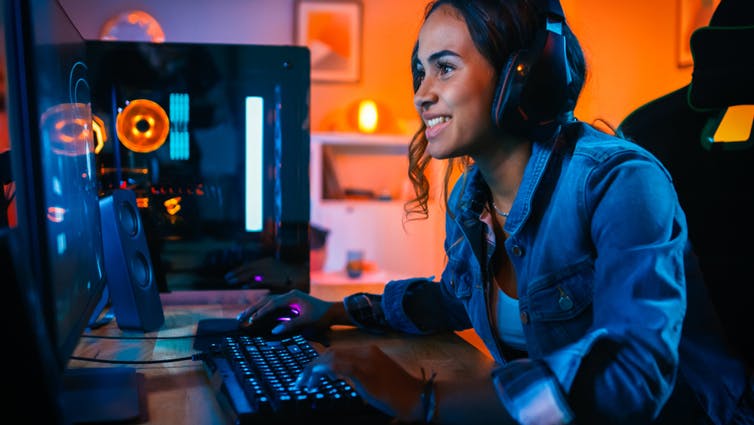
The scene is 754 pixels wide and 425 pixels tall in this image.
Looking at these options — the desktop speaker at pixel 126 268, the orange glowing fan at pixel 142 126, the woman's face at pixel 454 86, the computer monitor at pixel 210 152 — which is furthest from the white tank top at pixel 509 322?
the orange glowing fan at pixel 142 126

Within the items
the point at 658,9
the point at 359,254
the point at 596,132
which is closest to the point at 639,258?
the point at 596,132

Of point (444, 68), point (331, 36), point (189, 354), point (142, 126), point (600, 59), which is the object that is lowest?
point (189, 354)

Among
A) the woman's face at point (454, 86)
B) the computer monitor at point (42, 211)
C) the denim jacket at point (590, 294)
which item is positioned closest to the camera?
the computer monitor at point (42, 211)

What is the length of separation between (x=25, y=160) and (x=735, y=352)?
0.96 metres

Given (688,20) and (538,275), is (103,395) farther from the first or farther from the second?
(688,20)

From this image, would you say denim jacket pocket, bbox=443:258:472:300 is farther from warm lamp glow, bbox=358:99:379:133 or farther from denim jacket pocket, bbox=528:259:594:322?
warm lamp glow, bbox=358:99:379:133

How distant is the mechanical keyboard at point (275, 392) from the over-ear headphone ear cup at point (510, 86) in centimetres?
43

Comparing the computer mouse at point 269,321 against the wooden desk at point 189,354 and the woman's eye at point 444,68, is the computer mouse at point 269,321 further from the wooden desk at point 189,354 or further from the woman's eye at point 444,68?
the woman's eye at point 444,68

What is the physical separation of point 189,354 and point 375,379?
15.2 inches

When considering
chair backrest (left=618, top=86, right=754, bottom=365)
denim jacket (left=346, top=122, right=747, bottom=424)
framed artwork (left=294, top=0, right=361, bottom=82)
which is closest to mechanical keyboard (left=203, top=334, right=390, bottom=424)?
denim jacket (left=346, top=122, right=747, bottom=424)

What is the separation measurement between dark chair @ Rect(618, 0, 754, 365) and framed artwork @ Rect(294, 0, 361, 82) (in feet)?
9.41

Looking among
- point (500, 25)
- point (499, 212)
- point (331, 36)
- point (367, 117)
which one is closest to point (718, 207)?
point (499, 212)

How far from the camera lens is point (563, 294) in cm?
86

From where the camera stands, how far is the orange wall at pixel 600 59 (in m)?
3.62
